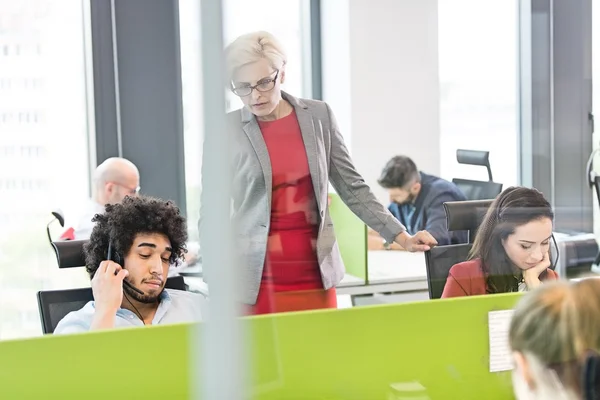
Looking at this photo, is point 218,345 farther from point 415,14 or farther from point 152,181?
point 415,14

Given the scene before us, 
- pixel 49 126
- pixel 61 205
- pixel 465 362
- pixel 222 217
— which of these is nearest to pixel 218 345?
pixel 222 217

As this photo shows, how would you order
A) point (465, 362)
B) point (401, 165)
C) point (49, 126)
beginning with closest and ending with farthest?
point (465, 362), point (49, 126), point (401, 165)

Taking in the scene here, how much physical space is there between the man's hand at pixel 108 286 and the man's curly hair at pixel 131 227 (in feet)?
0.06

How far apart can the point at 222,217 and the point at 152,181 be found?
1914 mm

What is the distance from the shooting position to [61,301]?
5.83 ft

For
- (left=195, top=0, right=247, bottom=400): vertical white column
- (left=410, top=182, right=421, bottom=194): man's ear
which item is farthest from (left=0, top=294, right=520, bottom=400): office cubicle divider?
(left=410, top=182, right=421, bottom=194): man's ear

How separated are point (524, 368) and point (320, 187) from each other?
0.90 metres

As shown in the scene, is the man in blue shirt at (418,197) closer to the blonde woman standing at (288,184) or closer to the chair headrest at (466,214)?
the chair headrest at (466,214)

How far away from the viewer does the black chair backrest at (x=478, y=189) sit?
2303 millimetres

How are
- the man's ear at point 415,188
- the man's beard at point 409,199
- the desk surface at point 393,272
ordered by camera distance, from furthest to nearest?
the man's ear at point 415,188, the man's beard at point 409,199, the desk surface at point 393,272

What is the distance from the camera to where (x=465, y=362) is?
61.7 inches

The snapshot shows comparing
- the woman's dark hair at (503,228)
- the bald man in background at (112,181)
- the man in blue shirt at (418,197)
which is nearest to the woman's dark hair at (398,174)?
the man in blue shirt at (418,197)

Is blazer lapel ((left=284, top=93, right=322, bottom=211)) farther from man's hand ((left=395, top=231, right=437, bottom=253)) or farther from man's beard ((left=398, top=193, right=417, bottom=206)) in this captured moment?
man's beard ((left=398, top=193, right=417, bottom=206))

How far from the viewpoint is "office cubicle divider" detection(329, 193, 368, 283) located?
207cm
